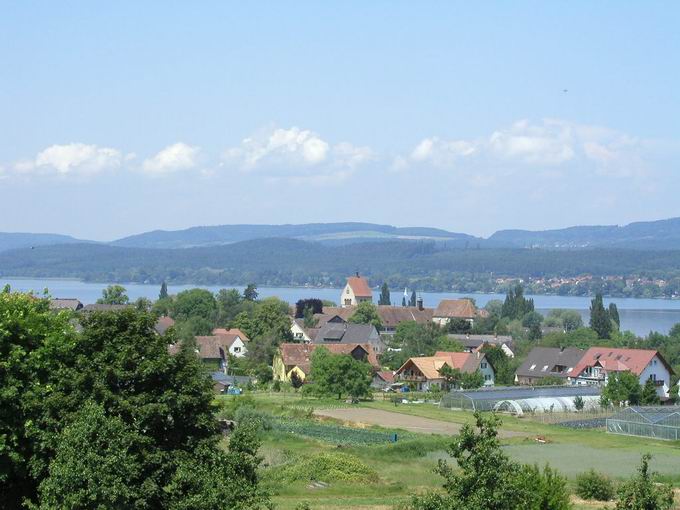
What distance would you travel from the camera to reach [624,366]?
63344 millimetres

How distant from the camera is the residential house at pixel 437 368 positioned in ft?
222

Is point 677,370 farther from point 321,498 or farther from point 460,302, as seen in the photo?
point 460,302

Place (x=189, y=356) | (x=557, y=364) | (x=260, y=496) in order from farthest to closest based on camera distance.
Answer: (x=557, y=364)
(x=189, y=356)
(x=260, y=496)

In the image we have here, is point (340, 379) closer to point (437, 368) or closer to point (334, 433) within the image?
point (437, 368)

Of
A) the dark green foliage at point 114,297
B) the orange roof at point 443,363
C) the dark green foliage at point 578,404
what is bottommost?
the dark green foliage at point 578,404

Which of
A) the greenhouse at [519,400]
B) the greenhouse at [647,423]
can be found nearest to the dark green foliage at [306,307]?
the greenhouse at [519,400]

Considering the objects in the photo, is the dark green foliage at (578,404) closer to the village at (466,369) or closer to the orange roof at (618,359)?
the village at (466,369)

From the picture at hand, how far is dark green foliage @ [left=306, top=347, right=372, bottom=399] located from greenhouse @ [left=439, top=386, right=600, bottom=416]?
449cm

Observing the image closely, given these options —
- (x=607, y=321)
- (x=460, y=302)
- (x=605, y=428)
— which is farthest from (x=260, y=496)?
A: (x=460, y=302)

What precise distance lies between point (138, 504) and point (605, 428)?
32008 millimetres

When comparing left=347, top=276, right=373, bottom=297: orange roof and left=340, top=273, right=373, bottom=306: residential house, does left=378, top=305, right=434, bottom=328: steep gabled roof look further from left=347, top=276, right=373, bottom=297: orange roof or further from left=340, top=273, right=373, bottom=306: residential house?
left=347, top=276, right=373, bottom=297: orange roof

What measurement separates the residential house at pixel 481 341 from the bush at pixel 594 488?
53.1 metres

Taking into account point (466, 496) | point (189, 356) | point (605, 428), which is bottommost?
point (605, 428)

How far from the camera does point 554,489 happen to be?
21.1m
